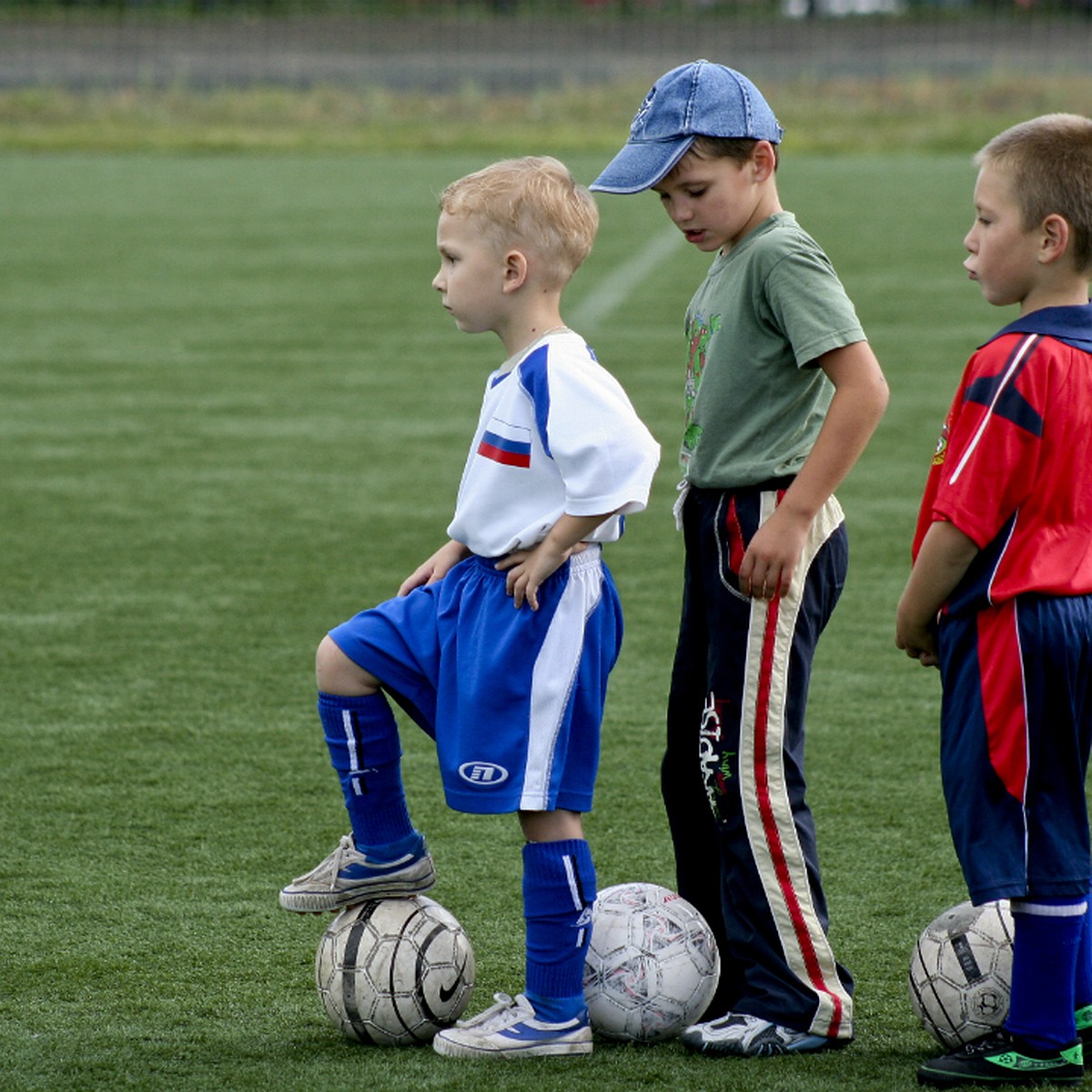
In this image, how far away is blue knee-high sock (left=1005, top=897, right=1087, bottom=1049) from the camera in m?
2.80

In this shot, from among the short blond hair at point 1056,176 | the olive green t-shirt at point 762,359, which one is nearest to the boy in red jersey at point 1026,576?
the short blond hair at point 1056,176

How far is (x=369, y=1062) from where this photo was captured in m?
3.02

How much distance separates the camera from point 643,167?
9.78ft

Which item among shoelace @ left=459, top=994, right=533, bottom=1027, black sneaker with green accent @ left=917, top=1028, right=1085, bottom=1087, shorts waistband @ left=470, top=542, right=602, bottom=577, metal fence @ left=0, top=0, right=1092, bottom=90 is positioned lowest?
shoelace @ left=459, top=994, right=533, bottom=1027

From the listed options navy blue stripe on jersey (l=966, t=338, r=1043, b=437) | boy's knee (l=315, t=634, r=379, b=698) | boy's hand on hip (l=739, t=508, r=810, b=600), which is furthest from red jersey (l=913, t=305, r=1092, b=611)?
boy's knee (l=315, t=634, r=379, b=698)

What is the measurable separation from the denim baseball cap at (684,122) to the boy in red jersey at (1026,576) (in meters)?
0.39

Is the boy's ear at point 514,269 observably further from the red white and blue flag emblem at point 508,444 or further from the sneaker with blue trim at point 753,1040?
the sneaker with blue trim at point 753,1040

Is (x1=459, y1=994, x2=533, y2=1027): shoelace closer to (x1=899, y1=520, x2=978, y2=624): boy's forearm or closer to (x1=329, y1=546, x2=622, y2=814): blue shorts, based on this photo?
(x1=329, y1=546, x2=622, y2=814): blue shorts

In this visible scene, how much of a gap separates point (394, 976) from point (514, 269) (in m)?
1.17

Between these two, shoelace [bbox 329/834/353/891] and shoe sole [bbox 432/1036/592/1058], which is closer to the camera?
shoe sole [bbox 432/1036/592/1058]

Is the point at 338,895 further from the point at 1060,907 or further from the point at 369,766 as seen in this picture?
the point at 1060,907

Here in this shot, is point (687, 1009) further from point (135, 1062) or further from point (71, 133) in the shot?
point (71, 133)

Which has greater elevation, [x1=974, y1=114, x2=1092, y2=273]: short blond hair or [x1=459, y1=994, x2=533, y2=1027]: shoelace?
[x1=974, y1=114, x2=1092, y2=273]: short blond hair

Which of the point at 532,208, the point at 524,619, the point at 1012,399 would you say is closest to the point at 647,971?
the point at 524,619
